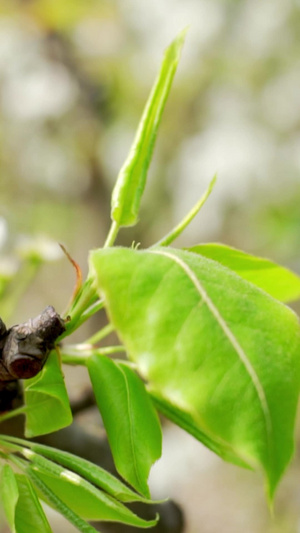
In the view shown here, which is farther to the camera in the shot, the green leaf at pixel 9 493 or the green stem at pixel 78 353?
the green stem at pixel 78 353

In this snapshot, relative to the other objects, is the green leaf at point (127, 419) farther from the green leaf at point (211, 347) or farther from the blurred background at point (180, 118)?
the blurred background at point (180, 118)

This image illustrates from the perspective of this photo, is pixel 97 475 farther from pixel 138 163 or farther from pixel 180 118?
pixel 180 118

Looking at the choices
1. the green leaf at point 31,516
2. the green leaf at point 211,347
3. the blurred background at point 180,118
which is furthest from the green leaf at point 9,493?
the blurred background at point 180,118

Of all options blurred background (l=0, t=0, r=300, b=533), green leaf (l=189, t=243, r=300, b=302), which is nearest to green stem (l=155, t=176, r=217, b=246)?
green leaf (l=189, t=243, r=300, b=302)

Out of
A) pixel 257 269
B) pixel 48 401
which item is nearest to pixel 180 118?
pixel 257 269

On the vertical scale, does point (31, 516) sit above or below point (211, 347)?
below

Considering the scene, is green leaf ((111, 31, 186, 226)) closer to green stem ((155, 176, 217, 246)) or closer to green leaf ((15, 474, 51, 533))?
green stem ((155, 176, 217, 246))
